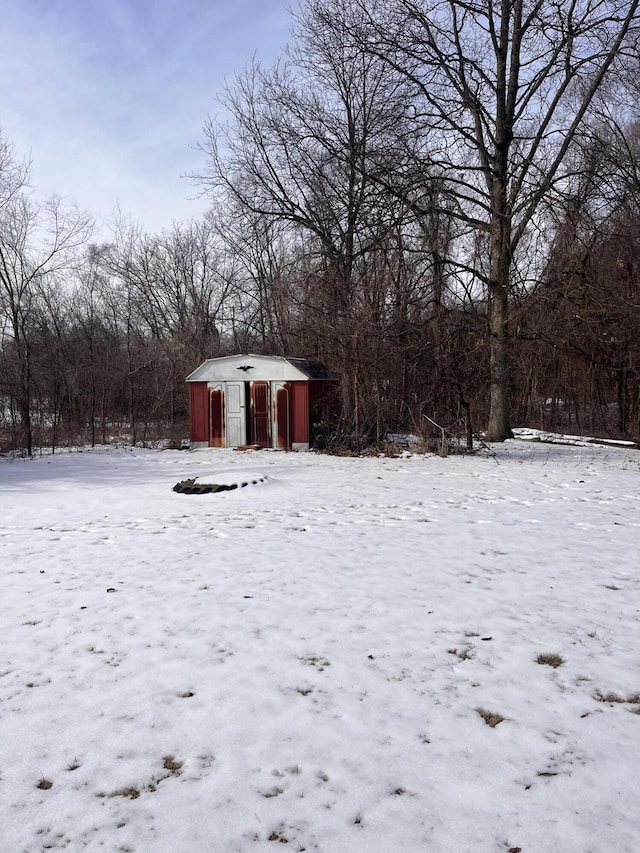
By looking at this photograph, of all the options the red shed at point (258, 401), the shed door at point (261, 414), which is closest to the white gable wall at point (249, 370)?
the red shed at point (258, 401)

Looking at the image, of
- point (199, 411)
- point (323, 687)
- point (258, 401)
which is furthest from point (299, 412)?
point (323, 687)

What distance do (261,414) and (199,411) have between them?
1.99 meters

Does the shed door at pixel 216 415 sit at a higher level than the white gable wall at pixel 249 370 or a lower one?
lower

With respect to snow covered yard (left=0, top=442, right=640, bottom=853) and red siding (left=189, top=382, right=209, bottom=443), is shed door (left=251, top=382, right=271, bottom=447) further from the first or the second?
snow covered yard (left=0, top=442, right=640, bottom=853)

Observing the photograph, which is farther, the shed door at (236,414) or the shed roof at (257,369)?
the shed door at (236,414)

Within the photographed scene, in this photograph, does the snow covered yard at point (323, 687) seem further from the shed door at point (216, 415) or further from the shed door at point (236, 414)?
the shed door at point (216, 415)

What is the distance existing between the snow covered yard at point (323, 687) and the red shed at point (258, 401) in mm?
9642

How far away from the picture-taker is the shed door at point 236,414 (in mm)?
17984

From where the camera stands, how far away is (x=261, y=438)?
17.8m

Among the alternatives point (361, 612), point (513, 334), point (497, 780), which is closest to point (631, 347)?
point (513, 334)

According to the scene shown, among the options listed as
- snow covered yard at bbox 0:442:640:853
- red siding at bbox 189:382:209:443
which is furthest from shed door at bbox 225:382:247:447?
snow covered yard at bbox 0:442:640:853

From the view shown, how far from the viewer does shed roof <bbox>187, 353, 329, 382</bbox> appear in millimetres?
17250

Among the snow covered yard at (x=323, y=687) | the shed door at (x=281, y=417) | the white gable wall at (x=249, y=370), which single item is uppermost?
the white gable wall at (x=249, y=370)

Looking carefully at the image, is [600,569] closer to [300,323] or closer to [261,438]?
[261,438]
